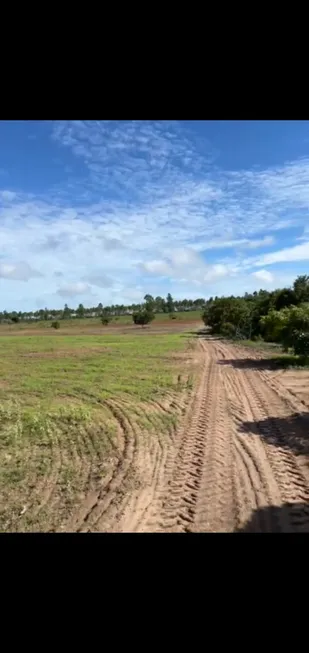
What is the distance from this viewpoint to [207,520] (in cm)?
229

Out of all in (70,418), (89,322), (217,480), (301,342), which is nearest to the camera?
(217,480)

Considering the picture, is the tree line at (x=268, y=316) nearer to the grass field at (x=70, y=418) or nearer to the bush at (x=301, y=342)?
the bush at (x=301, y=342)

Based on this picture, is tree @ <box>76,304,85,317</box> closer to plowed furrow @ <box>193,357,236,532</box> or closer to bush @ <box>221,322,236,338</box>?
bush @ <box>221,322,236,338</box>

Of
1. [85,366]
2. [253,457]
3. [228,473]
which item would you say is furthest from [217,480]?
[85,366]

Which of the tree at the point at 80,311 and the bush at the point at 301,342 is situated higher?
the tree at the point at 80,311

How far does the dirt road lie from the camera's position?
7.52 ft

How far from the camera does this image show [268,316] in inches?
352

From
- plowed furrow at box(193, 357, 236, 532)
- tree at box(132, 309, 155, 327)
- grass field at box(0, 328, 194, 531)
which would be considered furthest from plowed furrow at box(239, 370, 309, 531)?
tree at box(132, 309, 155, 327)

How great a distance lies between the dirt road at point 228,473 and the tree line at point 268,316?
1.86m

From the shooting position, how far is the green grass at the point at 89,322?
37.6 feet

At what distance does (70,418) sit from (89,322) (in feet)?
28.9

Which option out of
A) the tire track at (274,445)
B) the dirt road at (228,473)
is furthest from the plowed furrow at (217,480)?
the tire track at (274,445)

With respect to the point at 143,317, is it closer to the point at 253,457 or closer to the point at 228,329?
the point at 228,329
